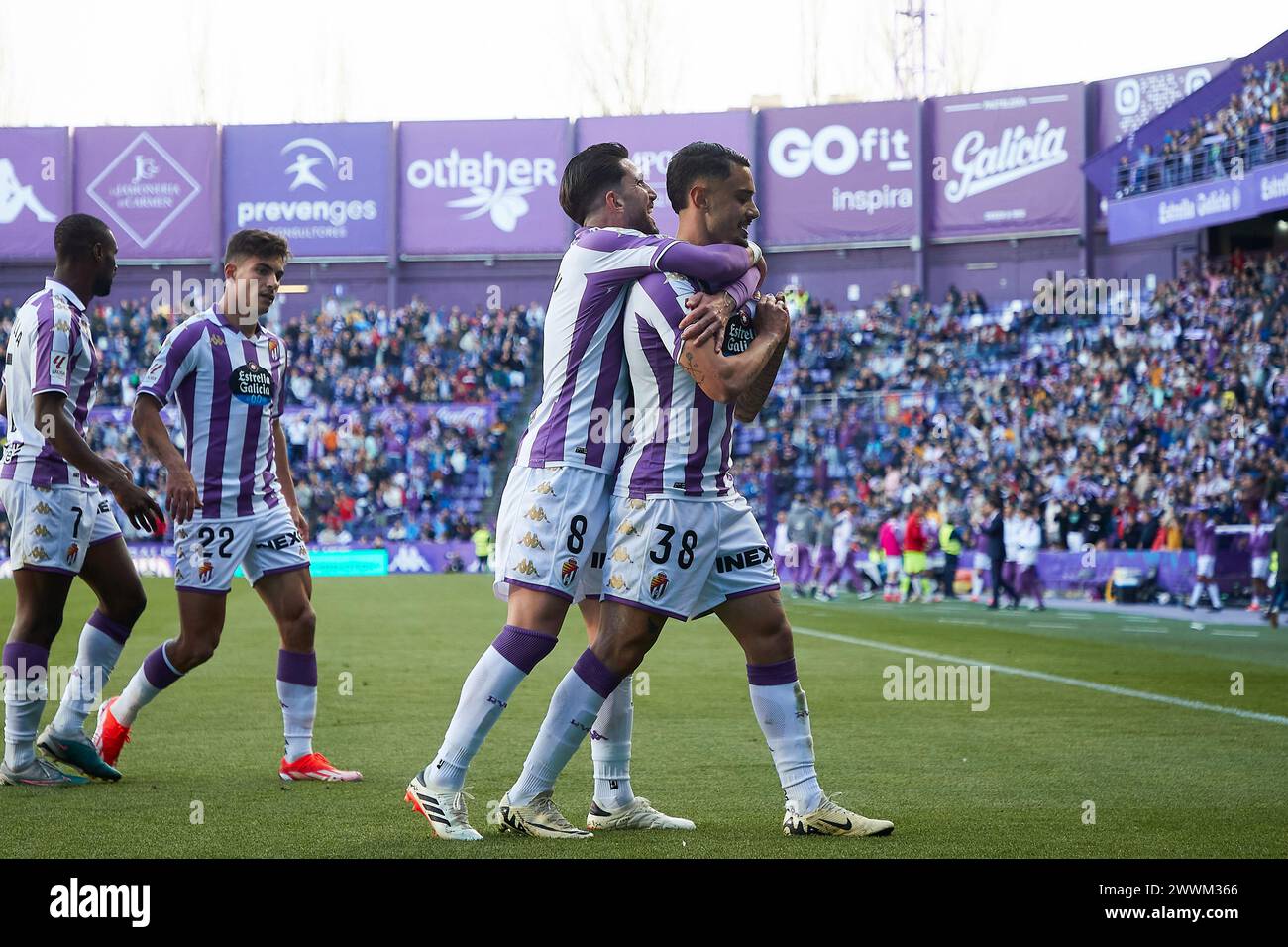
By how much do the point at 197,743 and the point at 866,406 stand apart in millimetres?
26723

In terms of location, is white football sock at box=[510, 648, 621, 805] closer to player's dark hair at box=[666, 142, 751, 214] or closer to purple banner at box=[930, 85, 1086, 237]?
player's dark hair at box=[666, 142, 751, 214]

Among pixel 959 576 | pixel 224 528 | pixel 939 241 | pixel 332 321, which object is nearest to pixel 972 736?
pixel 224 528

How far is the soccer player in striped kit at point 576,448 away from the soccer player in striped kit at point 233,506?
1.82m

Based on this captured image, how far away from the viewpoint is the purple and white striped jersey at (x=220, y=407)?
6723mm

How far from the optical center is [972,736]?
8.18 metres

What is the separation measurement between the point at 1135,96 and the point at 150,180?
27729mm

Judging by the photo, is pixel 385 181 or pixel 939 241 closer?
pixel 939 241

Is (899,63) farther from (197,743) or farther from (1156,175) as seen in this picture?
(197,743)

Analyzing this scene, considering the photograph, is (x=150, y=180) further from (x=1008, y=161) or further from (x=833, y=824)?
(x=833, y=824)

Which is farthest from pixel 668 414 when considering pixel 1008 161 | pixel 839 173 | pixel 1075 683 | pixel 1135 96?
pixel 839 173

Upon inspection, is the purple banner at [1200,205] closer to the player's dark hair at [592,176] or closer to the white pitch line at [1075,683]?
the white pitch line at [1075,683]

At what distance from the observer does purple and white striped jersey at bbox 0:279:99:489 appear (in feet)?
20.9

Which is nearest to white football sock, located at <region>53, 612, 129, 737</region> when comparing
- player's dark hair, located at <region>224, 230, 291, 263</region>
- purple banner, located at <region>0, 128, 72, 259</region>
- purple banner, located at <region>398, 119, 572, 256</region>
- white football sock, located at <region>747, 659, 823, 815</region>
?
player's dark hair, located at <region>224, 230, 291, 263</region>

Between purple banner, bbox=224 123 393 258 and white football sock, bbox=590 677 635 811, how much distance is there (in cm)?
3992
